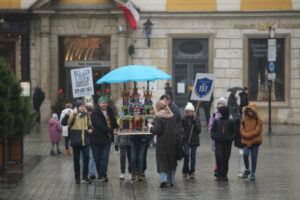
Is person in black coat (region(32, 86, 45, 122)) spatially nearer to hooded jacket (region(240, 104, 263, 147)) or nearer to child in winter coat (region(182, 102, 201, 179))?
child in winter coat (region(182, 102, 201, 179))

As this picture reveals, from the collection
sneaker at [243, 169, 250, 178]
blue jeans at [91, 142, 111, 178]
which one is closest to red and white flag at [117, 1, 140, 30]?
blue jeans at [91, 142, 111, 178]

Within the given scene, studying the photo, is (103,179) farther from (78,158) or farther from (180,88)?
(180,88)

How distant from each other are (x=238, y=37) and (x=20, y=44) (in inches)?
367

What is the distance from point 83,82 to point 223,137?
11.6 feet

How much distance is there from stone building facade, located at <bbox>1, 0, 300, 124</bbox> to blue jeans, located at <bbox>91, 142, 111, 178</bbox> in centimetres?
1569

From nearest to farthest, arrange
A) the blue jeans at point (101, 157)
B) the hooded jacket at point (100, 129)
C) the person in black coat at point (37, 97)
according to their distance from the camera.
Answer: the hooded jacket at point (100, 129)
the blue jeans at point (101, 157)
the person in black coat at point (37, 97)

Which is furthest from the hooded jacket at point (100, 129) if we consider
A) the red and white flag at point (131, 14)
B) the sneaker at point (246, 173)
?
the red and white flag at point (131, 14)

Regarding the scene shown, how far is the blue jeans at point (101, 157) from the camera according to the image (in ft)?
44.7

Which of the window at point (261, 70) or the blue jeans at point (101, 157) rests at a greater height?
the window at point (261, 70)

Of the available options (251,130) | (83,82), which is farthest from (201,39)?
(251,130)

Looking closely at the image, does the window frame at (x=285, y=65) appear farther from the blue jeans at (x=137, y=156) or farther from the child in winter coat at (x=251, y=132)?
the blue jeans at (x=137, y=156)

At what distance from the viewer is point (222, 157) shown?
1373cm

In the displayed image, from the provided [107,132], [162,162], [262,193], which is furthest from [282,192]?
[107,132]

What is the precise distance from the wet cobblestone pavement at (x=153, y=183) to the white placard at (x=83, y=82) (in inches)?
70.2
